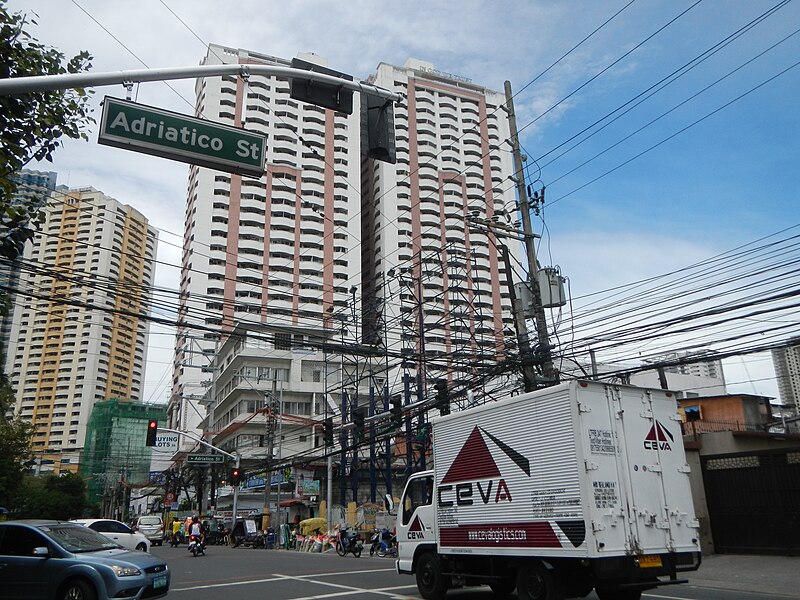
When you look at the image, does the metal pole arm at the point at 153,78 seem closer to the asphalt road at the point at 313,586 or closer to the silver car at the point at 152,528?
the asphalt road at the point at 313,586

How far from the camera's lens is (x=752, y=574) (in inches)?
567

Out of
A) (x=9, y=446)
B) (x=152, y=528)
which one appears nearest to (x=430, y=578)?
(x=9, y=446)

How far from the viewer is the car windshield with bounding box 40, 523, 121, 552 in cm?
980

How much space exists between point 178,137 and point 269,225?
8433 centimetres

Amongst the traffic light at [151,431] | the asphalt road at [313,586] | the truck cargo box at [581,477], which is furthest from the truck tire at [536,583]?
the traffic light at [151,431]

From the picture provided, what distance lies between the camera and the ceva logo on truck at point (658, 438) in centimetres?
1031

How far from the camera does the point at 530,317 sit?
1905 cm

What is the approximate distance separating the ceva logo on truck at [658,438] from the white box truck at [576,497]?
17 millimetres

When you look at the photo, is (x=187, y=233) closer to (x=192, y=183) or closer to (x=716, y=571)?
(x=192, y=183)

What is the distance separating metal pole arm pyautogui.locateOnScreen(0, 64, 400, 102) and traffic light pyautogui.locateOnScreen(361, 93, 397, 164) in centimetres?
15

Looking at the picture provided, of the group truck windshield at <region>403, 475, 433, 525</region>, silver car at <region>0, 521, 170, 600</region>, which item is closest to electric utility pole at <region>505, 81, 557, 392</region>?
truck windshield at <region>403, 475, 433, 525</region>

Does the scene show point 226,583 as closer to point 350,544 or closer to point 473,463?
point 473,463

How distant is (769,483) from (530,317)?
7.90 meters

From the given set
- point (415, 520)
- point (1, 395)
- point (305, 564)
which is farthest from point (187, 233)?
point (415, 520)
